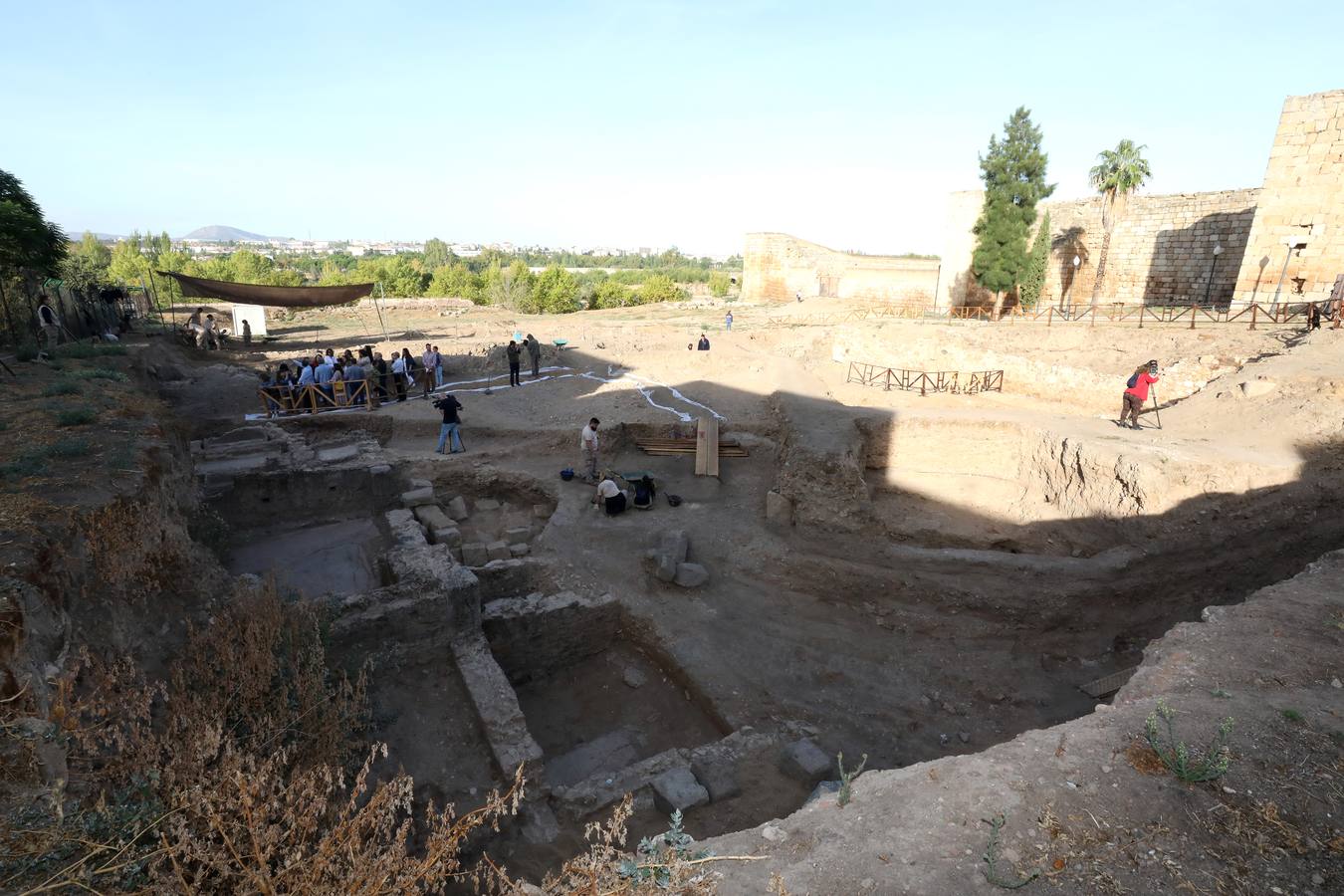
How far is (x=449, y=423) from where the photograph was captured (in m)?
13.6

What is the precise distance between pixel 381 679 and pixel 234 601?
172 centimetres

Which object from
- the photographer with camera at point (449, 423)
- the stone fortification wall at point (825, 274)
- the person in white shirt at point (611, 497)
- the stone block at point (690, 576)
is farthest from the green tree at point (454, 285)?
the stone block at point (690, 576)

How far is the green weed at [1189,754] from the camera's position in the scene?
3502 millimetres

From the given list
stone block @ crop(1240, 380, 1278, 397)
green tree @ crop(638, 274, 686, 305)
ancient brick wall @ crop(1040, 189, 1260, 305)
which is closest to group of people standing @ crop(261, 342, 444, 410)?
stone block @ crop(1240, 380, 1278, 397)

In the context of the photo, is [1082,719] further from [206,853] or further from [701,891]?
[206,853]

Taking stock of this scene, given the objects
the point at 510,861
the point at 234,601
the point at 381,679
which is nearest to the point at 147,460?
the point at 234,601

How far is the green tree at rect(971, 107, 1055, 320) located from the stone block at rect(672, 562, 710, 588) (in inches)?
869

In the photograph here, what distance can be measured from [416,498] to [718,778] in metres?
7.21

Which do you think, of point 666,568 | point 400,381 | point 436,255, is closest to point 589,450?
point 666,568

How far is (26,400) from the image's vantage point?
8742 millimetres

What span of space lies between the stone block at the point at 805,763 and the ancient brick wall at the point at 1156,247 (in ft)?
81.3

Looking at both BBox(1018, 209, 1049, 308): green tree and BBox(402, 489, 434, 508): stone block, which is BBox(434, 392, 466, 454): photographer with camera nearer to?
BBox(402, 489, 434, 508): stone block

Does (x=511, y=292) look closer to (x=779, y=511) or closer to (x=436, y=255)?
(x=779, y=511)

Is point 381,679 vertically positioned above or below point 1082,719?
below
